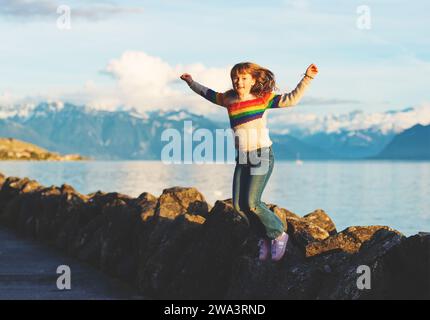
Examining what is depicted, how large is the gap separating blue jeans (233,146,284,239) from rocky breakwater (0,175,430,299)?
1.00m

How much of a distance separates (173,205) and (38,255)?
3.99m

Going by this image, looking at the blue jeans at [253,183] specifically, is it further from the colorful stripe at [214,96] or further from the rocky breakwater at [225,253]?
the rocky breakwater at [225,253]

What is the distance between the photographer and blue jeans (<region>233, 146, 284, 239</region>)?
29.2ft

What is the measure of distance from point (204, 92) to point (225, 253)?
3001 mm

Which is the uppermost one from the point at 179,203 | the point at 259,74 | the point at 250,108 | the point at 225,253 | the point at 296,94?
the point at 259,74

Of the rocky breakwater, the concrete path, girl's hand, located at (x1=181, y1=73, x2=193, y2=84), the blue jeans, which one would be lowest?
the concrete path

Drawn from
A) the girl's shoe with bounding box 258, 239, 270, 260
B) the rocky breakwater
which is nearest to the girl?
the girl's shoe with bounding box 258, 239, 270, 260

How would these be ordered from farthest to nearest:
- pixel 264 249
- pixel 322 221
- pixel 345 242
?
pixel 322 221, pixel 345 242, pixel 264 249

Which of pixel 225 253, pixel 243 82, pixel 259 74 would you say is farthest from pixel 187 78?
pixel 225 253

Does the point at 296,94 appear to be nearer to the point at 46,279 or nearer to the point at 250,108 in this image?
the point at 250,108

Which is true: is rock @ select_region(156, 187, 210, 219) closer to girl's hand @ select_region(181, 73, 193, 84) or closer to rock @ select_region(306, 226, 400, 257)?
rock @ select_region(306, 226, 400, 257)

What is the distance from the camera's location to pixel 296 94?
28.1 ft

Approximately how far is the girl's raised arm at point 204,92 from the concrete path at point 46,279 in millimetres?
4039
